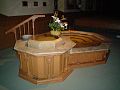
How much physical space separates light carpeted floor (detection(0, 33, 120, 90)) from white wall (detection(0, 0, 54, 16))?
809 cm

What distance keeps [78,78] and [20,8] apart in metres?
10.5

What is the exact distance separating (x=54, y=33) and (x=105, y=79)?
2184 millimetres

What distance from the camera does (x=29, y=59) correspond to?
534cm

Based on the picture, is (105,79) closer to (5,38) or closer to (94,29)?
(5,38)

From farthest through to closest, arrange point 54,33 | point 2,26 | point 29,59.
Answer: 1. point 2,26
2. point 54,33
3. point 29,59

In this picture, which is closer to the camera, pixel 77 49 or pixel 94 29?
pixel 77 49

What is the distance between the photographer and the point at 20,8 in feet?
48.3

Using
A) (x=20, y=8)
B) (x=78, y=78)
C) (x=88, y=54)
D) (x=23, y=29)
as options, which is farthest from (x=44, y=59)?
(x=20, y=8)

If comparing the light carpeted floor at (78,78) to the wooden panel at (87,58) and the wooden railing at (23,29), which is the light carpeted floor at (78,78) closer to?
the wooden panel at (87,58)

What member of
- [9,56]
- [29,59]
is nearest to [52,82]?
[29,59]

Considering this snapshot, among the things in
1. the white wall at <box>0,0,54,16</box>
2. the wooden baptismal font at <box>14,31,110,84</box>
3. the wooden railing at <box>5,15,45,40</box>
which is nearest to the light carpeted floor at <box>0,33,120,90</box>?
the wooden baptismal font at <box>14,31,110,84</box>

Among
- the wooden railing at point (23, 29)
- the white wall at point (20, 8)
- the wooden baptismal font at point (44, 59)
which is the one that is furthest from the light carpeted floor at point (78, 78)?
the white wall at point (20, 8)

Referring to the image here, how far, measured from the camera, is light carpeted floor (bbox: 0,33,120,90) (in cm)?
522

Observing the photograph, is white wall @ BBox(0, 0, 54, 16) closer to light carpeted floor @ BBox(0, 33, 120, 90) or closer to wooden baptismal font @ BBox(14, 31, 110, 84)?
light carpeted floor @ BBox(0, 33, 120, 90)
